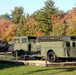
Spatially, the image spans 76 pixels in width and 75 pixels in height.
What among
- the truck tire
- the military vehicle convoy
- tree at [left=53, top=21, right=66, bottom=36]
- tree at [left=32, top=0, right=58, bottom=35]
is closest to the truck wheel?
the military vehicle convoy

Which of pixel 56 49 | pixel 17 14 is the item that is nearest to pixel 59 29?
pixel 56 49

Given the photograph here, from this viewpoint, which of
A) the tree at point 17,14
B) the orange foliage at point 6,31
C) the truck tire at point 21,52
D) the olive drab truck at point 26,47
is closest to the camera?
the olive drab truck at point 26,47

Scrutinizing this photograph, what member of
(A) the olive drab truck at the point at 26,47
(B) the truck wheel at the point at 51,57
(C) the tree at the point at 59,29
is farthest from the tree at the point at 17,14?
(B) the truck wheel at the point at 51,57

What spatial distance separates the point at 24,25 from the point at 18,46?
4787 cm

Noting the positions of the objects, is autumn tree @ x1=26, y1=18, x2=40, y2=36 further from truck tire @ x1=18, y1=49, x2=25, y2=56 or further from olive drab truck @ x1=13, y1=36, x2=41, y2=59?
truck tire @ x1=18, y1=49, x2=25, y2=56

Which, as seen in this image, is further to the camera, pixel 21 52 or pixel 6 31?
pixel 6 31

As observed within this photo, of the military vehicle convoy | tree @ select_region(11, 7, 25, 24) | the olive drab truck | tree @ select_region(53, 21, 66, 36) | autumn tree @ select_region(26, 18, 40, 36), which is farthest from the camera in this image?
tree @ select_region(11, 7, 25, 24)

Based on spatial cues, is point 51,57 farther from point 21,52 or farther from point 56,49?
point 21,52

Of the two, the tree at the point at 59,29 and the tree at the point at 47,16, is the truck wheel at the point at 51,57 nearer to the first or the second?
the tree at the point at 59,29

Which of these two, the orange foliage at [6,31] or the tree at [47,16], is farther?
the orange foliage at [6,31]

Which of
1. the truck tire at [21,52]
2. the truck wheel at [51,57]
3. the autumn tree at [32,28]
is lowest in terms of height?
the truck wheel at [51,57]

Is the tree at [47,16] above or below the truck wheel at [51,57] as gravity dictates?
above

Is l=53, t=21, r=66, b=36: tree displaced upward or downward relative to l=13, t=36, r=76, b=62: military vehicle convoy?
upward

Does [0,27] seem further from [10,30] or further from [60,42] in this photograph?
[60,42]
